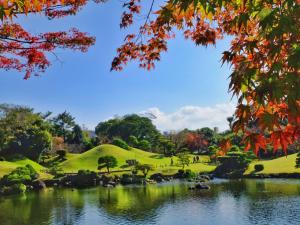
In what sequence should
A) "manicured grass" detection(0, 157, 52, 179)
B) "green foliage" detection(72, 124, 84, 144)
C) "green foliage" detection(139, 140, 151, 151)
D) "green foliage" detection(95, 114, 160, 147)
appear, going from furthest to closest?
"green foliage" detection(95, 114, 160, 147)
"green foliage" detection(72, 124, 84, 144)
"green foliage" detection(139, 140, 151, 151)
"manicured grass" detection(0, 157, 52, 179)

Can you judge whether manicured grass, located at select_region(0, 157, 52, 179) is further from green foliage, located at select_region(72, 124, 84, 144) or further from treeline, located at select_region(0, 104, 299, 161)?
green foliage, located at select_region(72, 124, 84, 144)

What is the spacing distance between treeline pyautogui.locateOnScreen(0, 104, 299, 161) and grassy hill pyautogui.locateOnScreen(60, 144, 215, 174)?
15.4 feet

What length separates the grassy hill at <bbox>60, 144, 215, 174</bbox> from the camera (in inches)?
2491

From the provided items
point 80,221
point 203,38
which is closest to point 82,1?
point 203,38

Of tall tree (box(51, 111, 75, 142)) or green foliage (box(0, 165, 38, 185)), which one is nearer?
green foliage (box(0, 165, 38, 185))

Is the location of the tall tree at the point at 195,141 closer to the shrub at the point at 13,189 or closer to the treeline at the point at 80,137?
the treeline at the point at 80,137

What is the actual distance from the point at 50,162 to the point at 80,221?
43.6 m

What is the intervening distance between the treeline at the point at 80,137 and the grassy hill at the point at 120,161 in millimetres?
4702

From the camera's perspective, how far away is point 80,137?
89812 millimetres

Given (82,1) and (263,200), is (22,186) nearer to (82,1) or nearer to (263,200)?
(263,200)

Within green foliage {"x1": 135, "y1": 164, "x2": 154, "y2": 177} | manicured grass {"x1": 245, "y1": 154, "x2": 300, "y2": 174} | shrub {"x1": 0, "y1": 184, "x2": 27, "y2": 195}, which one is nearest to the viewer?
shrub {"x1": 0, "y1": 184, "x2": 27, "y2": 195}

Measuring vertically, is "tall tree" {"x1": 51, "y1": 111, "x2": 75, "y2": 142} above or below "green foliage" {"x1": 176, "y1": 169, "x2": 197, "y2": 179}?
above

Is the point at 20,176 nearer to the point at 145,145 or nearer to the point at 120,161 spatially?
the point at 120,161

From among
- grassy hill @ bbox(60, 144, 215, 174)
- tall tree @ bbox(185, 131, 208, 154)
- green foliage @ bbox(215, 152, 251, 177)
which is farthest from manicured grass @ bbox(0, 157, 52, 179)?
tall tree @ bbox(185, 131, 208, 154)
